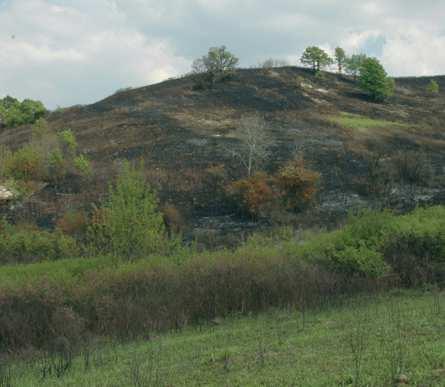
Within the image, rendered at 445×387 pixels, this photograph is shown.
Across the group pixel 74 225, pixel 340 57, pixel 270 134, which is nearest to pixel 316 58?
pixel 340 57

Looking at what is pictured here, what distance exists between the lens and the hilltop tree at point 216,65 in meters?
72.2

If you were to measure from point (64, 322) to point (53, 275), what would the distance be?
528 cm

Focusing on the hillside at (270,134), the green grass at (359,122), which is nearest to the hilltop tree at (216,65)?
the hillside at (270,134)

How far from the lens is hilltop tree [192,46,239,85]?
2842 inches

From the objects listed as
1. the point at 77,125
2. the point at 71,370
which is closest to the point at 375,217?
the point at 71,370

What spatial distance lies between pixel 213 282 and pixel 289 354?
27.1 feet

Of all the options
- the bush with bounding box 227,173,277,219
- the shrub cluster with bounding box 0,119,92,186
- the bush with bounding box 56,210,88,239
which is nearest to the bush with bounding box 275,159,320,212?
the bush with bounding box 227,173,277,219

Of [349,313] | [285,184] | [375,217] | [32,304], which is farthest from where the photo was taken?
[285,184]

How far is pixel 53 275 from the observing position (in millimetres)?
21719

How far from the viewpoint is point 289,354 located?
426 inches

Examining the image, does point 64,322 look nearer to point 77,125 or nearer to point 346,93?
point 77,125

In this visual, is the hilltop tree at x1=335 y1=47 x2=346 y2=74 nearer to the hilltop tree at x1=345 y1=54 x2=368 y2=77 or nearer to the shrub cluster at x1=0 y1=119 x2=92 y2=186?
the hilltop tree at x1=345 y1=54 x2=368 y2=77

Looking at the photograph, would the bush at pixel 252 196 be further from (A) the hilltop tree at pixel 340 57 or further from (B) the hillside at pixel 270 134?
(A) the hilltop tree at pixel 340 57

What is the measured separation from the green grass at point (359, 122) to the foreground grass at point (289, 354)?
4102 centimetres
